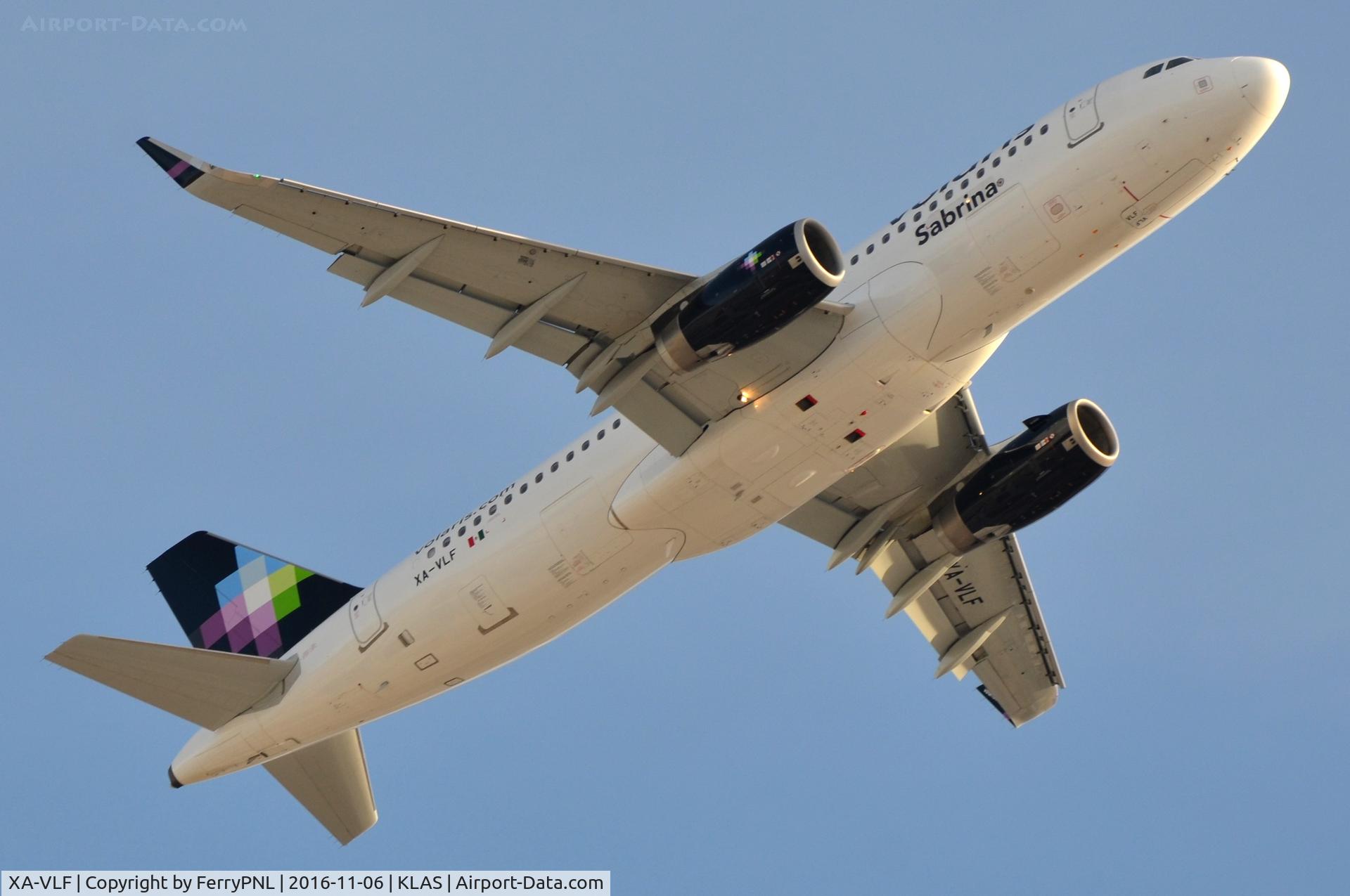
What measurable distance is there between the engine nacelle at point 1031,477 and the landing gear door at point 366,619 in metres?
12.1

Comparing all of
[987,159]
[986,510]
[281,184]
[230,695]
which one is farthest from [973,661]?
[281,184]

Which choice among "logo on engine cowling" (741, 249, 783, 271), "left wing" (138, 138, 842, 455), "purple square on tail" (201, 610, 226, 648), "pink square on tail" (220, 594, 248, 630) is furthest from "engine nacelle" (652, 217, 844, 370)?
"purple square on tail" (201, 610, 226, 648)

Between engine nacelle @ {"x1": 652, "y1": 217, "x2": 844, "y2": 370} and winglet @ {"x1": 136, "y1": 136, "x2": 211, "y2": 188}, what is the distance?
334 inches

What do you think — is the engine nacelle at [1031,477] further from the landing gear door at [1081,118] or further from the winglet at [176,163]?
the winglet at [176,163]

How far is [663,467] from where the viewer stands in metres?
30.8

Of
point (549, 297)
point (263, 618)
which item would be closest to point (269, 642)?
point (263, 618)

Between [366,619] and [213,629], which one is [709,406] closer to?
[366,619]

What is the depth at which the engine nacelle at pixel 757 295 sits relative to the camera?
2770 cm

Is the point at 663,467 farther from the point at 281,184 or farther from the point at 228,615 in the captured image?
the point at 228,615

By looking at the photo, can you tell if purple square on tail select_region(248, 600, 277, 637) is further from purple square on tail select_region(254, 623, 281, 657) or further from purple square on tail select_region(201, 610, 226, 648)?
purple square on tail select_region(201, 610, 226, 648)

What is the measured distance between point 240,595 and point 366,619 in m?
5.31

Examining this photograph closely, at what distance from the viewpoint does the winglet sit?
1021 inches

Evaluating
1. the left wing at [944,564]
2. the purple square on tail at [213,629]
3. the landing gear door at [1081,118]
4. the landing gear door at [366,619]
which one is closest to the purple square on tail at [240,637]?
the purple square on tail at [213,629]

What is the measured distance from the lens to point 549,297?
29.7 metres
